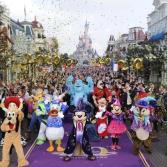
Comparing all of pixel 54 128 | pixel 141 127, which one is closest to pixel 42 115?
pixel 54 128

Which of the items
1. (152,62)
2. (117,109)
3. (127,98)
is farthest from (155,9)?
(117,109)

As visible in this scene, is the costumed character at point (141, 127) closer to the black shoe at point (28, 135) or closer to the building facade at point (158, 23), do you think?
the black shoe at point (28, 135)

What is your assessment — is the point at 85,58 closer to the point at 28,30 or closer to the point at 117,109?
the point at 28,30

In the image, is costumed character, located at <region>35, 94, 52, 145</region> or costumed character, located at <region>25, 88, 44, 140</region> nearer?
costumed character, located at <region>35, 94, 52, 145</region>

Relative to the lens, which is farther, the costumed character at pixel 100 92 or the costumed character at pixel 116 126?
the costumed character at pixel 100 92

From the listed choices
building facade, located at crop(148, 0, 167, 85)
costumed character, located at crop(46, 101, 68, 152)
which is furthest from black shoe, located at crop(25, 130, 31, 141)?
building facade, located at crop(148, 0, 167, 85)

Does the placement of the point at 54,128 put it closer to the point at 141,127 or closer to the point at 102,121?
the point at 102,121

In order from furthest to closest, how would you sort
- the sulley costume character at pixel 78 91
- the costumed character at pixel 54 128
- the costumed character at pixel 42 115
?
the sulley costume character at pixel 78 91 < the costumed character at pixel 42 115 < the costumed character at pixel 54 128

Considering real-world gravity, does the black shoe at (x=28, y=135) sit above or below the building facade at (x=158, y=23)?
below

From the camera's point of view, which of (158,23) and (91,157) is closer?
(91,157)

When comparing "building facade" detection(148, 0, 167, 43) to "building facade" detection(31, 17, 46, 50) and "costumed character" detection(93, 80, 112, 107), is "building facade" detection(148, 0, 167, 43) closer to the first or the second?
"building facade" detection(31, 17, 46, 50)

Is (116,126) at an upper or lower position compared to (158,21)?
lower

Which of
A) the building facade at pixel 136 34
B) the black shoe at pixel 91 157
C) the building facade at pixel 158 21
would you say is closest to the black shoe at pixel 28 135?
the black shoe at pixel 91 157

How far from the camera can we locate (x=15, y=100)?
444 inches
